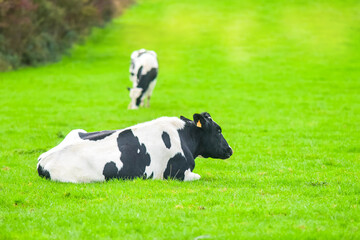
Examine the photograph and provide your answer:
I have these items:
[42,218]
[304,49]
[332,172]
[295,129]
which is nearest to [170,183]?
[42,218]

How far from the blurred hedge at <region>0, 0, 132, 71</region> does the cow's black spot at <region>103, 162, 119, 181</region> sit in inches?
1040

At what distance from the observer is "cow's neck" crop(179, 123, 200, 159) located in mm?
10398

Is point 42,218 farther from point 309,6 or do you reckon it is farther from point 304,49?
point 309,6

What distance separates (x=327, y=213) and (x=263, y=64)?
33.6m

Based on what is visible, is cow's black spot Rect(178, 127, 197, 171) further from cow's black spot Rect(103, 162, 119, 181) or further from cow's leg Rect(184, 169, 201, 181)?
cow's black spot Rect(103, 162, 119, 181)

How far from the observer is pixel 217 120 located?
68.0 ft

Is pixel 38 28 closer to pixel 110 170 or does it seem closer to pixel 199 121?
pixel 199 121

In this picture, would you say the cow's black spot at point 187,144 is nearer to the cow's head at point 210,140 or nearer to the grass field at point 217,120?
the cow's head at point 210,140

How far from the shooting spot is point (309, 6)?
65.4m

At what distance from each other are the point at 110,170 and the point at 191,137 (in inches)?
78.4

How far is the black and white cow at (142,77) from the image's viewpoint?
23.2 metres

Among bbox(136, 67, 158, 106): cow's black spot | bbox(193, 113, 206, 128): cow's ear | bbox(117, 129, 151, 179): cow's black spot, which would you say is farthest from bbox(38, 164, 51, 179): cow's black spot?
bbox(136, 67, 158, 106): cow's black spot

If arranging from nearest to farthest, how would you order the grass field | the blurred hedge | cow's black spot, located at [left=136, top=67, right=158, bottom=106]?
the grass field < cow's black spot, located at [left=136, top=67, right=158, bottom=106] < the blurred hedge

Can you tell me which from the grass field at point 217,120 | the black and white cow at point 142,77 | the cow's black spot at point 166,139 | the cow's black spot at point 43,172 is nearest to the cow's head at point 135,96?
the black and white cow at point 142,77
